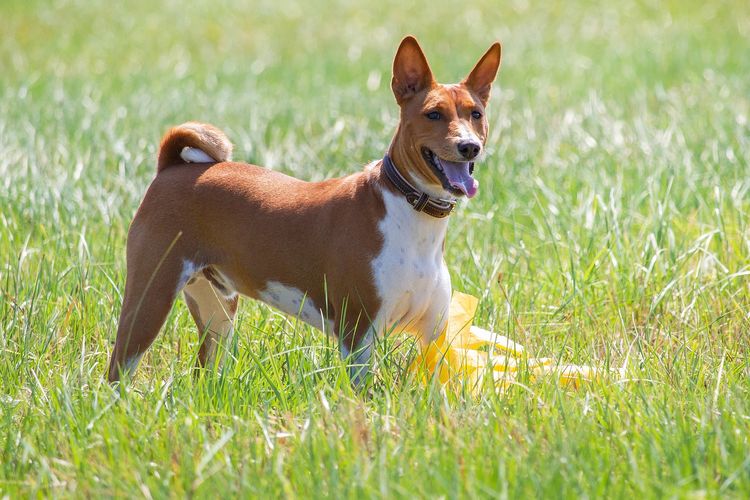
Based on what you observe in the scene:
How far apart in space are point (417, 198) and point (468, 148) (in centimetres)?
29

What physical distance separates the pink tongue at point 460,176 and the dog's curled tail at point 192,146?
115cm

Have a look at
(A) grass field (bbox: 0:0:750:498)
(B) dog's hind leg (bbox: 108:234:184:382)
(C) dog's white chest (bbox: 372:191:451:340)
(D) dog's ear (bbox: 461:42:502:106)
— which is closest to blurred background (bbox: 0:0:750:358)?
(A) grass field (bbox: 0:0:750:498)

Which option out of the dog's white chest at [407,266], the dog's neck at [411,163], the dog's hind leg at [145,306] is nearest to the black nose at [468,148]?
the dog's neck at [411,163]

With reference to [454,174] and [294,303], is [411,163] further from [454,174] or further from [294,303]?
[294,303]

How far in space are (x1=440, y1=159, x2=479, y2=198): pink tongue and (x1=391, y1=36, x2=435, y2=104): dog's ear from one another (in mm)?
408

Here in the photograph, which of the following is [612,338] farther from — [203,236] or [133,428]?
[133,428]

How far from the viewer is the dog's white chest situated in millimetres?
4004

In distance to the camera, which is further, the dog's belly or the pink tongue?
the dog's belly

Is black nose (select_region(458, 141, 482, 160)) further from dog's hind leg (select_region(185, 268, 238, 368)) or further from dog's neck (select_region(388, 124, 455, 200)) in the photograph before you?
dog's hind leg (select_region(185, 268, 238, 368))

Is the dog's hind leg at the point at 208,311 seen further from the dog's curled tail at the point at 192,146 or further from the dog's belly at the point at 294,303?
the dog's curled tail at the point at 192,146

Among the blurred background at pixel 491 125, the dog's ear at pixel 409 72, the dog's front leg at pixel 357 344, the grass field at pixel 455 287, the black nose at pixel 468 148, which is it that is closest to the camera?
the grass field at pixel 455 287

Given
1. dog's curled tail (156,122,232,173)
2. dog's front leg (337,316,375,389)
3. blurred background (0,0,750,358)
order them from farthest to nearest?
blurred background (0,0,750,358)
dog's curled tail (156,122,232,173)
dog's front leg (337,316,375,389)

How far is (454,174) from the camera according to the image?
A: 13.0 ft

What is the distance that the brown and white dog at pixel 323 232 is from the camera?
402 cm
